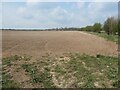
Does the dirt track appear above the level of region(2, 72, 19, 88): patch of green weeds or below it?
above

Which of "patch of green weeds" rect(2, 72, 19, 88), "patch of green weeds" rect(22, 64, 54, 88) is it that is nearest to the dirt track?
"patch of green weeds" rect(22, 64, 54, 88)

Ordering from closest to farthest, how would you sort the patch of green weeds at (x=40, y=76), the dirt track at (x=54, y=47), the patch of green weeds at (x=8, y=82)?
the patch of green weeds at (x=8, y=82) < the patch of green weeds at (x=40, y=76) < the dirt track at (x=54, y=47)

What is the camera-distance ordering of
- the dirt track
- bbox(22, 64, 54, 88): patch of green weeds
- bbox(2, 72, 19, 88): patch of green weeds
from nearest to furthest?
bbox(2, 72, 19, 88): patch of green weeds, bbox(22, 64, 54, 88): patch of green weeds, the dirt track

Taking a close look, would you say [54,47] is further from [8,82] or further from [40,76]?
[8,82]

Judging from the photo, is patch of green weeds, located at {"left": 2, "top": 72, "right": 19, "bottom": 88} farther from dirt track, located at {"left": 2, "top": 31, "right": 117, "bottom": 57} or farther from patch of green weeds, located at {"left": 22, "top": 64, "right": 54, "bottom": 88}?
dirt track, located at {"left": 2, "top": 31, "right": 117, "bottom": 57}

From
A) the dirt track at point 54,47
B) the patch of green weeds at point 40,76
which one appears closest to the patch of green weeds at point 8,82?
the patch of green weeds at point 40,76

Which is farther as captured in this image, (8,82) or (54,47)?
(54,47)

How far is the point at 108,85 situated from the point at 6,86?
3.30 meters

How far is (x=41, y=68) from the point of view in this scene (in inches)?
465

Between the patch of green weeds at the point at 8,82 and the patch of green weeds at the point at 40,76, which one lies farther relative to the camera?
the patch of green weeds at the point at 40,76

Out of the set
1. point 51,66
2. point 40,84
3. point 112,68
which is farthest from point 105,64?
point 40,84

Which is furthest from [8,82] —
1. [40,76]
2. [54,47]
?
[54,47]

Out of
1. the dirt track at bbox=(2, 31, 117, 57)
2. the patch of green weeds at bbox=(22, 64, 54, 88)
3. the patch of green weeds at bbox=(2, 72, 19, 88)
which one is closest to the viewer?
the patch of green weeds at bbox=(2, 72, 19, 88)

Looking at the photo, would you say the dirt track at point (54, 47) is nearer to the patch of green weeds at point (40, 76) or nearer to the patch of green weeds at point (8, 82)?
the patch of green weeds at point (40, 76)
